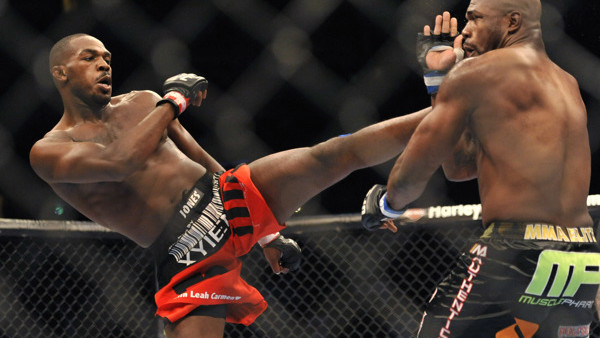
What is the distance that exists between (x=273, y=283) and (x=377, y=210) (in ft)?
6.00

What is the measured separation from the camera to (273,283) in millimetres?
→ 3686

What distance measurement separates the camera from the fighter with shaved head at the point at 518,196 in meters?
1.66

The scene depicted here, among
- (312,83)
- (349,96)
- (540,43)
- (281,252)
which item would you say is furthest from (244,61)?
(540,43)

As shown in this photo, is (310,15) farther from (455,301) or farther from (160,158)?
(455,301)

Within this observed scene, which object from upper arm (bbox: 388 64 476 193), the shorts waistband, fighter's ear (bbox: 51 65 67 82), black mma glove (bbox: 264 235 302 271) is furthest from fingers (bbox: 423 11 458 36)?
fighter's ear (bbox: 51 65 67 82)

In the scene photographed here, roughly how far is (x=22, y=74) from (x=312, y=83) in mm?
2077

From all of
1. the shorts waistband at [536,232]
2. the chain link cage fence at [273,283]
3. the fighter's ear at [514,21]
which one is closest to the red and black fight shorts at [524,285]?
the shorts waistband at [536,232]

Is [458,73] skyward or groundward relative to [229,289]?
skyward

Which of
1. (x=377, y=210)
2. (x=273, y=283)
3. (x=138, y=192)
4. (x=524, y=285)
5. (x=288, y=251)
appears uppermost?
(x=524, y=285)

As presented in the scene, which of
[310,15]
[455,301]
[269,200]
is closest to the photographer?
[455,301]

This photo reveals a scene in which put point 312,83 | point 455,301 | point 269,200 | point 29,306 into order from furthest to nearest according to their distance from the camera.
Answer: point 312,83 < point 29,306 < point 269,200 < point 455,301

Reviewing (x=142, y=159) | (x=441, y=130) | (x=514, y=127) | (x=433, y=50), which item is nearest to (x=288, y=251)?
(x=142, y=159)

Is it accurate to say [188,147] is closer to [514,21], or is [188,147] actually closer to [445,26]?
[445,26]

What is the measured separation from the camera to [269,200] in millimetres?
2361
